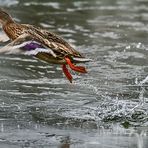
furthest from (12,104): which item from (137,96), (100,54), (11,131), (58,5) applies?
(58,5)

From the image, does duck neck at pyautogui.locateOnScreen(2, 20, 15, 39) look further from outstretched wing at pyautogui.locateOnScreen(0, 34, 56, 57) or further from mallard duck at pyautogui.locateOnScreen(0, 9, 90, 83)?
outstretched wing at pyautogui.locateOnScreen(0, 34, 56, 57)

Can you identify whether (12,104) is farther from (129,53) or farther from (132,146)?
(129,53)

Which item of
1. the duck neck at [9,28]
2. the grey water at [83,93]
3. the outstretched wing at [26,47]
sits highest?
the duck neck at [9,28]

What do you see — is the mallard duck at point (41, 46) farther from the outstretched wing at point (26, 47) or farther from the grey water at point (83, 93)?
the grey water at point (83, 93)

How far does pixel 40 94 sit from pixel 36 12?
23.0 feet

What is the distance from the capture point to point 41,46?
27.7 feet

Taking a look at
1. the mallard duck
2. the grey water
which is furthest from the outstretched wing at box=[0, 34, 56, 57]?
the grey water

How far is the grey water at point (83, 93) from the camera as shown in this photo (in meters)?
7.82

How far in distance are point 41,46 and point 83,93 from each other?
1593 mm

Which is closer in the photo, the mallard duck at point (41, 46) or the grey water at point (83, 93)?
the grey water at point (83, 93)

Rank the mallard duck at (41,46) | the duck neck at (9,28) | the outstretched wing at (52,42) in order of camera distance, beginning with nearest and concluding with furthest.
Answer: the mallard duck at (41,46)
the outstretched wing at (52,42)
the duck neck at (9,28)

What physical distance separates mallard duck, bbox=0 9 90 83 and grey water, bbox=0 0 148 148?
2.21 feet

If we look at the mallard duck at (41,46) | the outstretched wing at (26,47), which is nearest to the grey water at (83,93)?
the mallard duck at (41,46)

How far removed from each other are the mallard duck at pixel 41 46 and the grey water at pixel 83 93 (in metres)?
0.67
